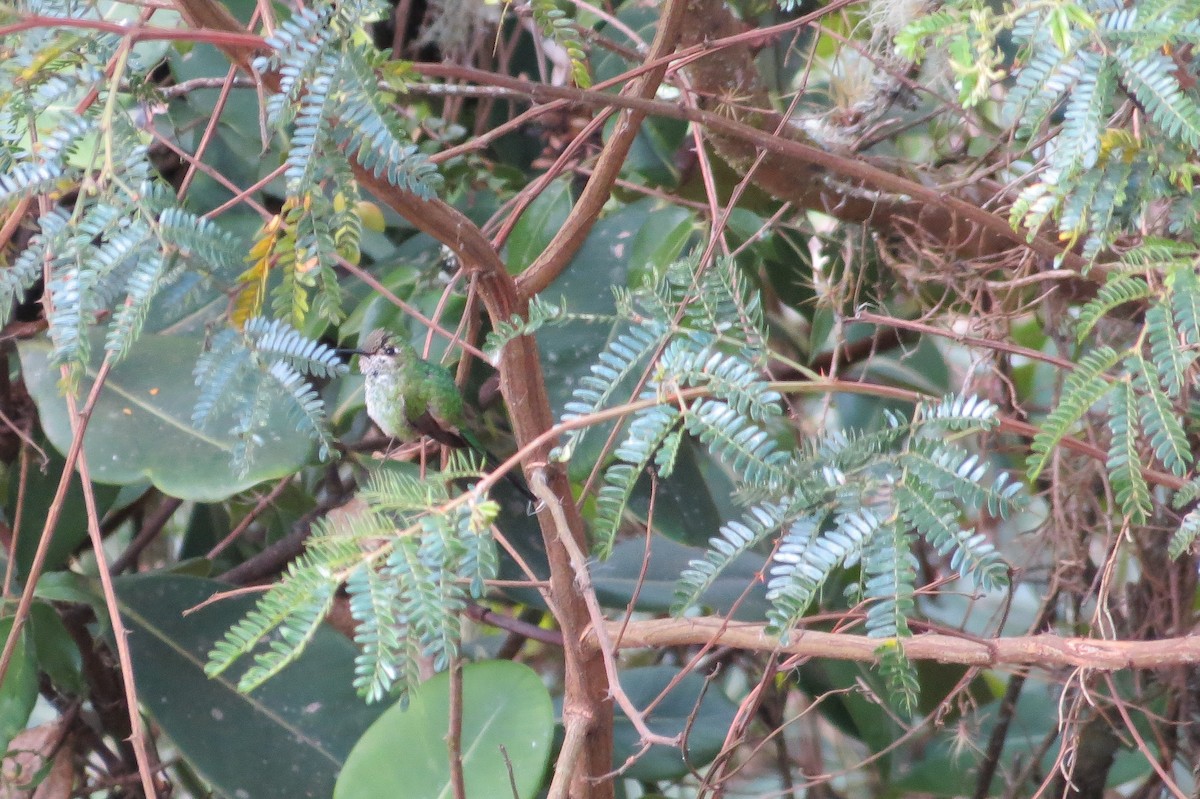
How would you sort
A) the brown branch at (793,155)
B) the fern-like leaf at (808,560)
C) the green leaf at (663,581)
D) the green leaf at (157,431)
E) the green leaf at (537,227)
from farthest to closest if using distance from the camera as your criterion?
the green leaf at (537,227)
the green leaf at (663,581)
the green leaf at (157,431)
the brown branch at (793,155)
the fern-like leaf at (808,560)

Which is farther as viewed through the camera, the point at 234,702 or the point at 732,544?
the point at 234,702

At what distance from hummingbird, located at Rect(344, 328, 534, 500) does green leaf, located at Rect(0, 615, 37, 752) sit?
0.61 meters

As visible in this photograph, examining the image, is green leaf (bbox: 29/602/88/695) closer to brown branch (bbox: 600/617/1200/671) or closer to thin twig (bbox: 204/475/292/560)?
thin twig (bbox: 204/475/292/560)

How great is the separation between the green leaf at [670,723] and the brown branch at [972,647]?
554mm

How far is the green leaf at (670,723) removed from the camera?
1766 mm

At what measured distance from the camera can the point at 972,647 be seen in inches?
40.9

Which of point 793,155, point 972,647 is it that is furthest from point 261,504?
point 972,647

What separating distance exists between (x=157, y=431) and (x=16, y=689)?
40 cm

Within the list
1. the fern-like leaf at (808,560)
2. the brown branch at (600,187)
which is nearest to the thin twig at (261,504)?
the brown branch at (600,187)

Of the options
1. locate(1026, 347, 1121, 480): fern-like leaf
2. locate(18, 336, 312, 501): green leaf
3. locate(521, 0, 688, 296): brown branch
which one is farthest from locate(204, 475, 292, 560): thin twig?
locate(1026, 347, 1121, 480): fern-like leaf

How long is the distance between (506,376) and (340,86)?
1.18 feet

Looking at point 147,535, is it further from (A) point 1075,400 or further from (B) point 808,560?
(A) point 1075,400

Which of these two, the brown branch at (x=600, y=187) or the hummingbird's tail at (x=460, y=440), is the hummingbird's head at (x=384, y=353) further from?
the brown branch at (x=600, y=187)

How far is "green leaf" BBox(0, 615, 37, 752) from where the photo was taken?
57.9 inches
